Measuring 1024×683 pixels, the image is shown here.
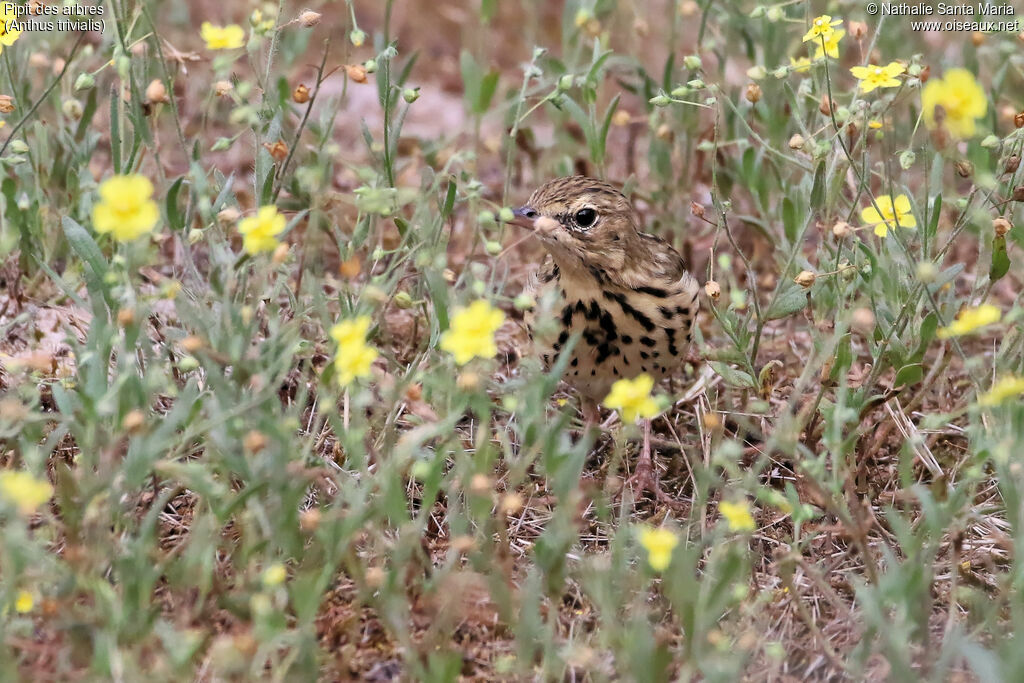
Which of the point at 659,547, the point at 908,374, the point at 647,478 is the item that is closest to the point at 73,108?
the point at 647,478

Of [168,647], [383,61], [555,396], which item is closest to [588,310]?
[555,396]

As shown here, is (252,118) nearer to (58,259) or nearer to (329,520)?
(329,520)

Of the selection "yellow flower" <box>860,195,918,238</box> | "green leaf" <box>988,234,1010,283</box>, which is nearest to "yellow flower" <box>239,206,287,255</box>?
"yellow flower" <box>860,195,918,238</box>

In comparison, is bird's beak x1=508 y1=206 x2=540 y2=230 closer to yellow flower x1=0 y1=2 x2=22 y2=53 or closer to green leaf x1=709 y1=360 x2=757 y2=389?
green leaf x1=709 y1=360 x2=757 y2=389

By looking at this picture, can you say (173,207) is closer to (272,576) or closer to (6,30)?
(6,30)

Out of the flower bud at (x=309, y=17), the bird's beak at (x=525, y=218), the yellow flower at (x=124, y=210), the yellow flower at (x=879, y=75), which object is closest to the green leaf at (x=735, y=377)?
the bird's beak at (x=525, y=218)

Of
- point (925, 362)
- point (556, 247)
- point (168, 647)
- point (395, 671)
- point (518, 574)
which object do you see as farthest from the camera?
point (925, 362)
